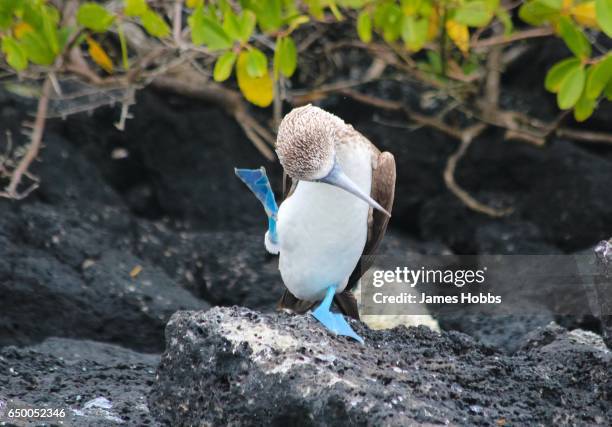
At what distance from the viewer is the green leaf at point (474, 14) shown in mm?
5281

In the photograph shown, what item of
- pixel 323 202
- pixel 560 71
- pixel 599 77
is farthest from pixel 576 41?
pixel 323 202

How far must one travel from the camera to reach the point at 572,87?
4.70 meters

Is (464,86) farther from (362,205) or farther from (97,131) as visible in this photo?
(362,205)

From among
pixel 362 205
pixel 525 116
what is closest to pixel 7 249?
pixel 362 205

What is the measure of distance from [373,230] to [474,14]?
5.11 feet

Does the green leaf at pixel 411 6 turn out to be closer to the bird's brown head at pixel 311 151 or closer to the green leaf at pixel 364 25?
the green leaf at pixel 364 25

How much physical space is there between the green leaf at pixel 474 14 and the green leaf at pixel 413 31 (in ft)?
0.65

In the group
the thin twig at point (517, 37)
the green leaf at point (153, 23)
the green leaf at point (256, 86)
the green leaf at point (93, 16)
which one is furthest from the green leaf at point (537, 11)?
the green leaf at point (93, 16)

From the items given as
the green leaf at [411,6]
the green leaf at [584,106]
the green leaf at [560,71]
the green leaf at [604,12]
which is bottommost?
the green leaf at [584,106]

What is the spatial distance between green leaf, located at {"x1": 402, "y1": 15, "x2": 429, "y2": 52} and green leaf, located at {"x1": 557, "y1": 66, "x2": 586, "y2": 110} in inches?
36.9

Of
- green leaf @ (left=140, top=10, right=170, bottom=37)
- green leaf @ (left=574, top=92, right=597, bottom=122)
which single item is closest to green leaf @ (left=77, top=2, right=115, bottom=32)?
green leaf @ (left=140, top=10, right=170, bottom=37)

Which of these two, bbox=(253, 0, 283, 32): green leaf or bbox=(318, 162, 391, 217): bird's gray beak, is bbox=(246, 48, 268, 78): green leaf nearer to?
bbox=(253, 0, 283, 32): green leaf

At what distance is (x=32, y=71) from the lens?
6023mm

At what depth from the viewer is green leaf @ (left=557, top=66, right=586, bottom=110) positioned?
4680 mm
